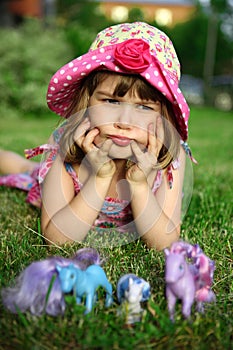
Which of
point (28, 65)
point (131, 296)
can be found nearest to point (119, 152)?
point (131, 296)

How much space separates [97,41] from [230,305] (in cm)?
140

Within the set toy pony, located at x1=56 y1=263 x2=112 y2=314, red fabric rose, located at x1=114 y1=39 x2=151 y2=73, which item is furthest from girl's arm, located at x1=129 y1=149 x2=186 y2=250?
toy pony, located at x1=56 y1=263 x2=112 y2=314

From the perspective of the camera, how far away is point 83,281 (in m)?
1.42

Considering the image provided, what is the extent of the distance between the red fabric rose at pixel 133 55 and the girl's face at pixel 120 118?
12 centimetres

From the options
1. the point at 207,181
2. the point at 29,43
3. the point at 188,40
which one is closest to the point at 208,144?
the point at 207,181

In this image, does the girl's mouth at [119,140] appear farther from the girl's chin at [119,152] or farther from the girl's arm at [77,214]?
the girl's arm at [77,214]

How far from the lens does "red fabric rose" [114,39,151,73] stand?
2.01 m

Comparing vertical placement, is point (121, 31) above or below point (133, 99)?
above

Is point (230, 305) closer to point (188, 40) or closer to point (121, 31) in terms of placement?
point (121, 31)

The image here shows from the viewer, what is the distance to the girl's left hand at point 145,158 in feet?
6.93

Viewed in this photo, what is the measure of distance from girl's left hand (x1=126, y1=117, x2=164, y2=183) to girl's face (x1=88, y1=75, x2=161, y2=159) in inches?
1.0

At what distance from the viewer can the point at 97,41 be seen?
91.3 inches

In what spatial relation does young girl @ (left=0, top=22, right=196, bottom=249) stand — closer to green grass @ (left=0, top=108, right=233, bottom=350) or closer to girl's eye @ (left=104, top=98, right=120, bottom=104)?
girl's eye @ (left=104, top=98, right=120, bottom=104)

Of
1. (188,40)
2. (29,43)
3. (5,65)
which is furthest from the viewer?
(188,40)
